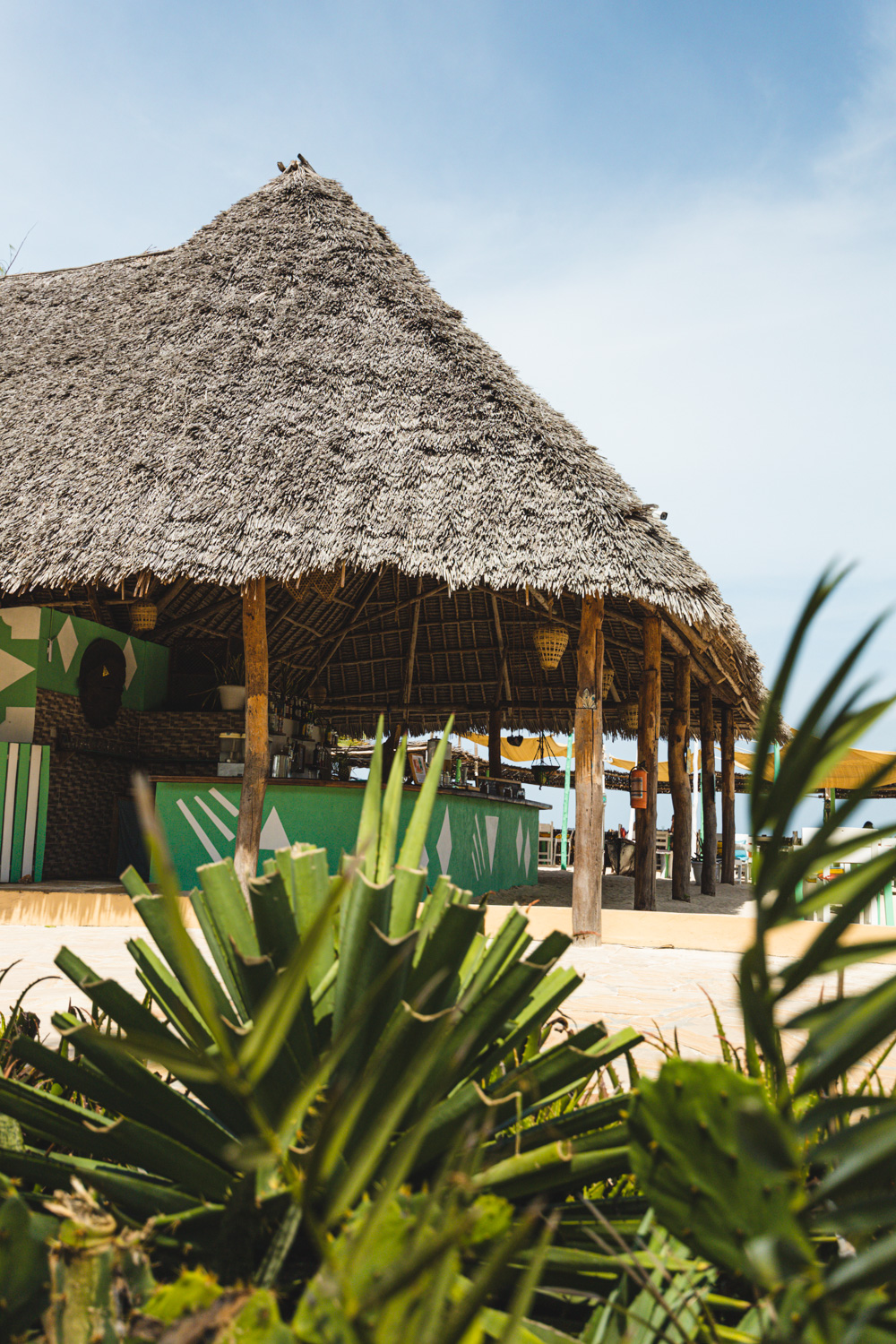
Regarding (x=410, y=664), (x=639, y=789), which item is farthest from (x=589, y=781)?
(x=410, y=664)

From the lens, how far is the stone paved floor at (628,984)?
3.07 metres

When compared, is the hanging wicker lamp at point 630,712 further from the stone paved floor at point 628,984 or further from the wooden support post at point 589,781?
the stone paved floor at point 628,984

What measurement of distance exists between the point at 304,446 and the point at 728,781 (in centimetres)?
867

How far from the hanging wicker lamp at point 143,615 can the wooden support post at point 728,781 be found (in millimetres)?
7774

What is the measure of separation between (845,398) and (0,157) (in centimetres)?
1208

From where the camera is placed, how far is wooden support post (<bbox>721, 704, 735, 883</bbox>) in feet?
40.9

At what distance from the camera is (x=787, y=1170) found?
484 mm

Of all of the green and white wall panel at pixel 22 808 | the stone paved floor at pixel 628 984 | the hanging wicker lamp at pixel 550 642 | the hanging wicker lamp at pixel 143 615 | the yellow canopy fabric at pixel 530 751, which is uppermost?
the hanging wicker lamp at pixel 143 615

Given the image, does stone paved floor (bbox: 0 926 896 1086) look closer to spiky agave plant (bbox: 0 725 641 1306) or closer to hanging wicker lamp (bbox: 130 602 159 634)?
spiky agave plant (bbox: 0 725 641 1306)

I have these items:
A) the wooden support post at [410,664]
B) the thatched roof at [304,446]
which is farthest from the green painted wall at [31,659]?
the wooden support post at [410,664]

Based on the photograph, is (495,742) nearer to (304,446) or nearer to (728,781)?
(728,781)

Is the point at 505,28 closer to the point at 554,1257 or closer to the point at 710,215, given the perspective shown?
the point at 710,215

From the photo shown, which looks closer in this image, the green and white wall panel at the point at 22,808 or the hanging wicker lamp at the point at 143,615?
the green and white wall panel at the point at 22,808

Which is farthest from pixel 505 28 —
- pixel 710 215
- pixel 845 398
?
pixel 845 398
